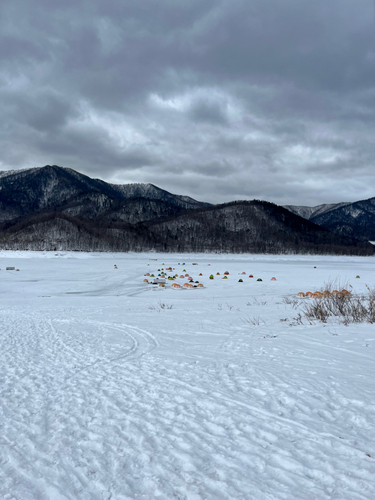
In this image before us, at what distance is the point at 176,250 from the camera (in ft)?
459

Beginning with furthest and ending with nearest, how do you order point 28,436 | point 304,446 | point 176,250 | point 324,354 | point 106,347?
1. point 176,250
2. point 106,347
3. point 324,354
4. point 28,436
5. point 304,446

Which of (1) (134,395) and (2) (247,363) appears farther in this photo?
(2) (247,363)

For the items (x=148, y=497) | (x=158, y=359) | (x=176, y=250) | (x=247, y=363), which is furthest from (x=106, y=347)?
(x=176, y=250)

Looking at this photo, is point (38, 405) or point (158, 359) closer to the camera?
point (38, 405)

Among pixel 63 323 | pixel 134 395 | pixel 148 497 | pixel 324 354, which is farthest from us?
pixel 63 323

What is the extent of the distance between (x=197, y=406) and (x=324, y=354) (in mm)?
3470

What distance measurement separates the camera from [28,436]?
3.46 metres

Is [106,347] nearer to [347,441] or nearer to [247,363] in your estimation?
[247,363]

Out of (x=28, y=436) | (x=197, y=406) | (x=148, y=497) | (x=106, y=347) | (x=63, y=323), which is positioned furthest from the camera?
(x=63, y=323)

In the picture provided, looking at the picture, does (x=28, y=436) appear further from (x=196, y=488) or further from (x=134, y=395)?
(x=196, y=488)

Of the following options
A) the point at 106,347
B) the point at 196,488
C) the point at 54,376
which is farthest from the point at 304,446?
the point at 106,347

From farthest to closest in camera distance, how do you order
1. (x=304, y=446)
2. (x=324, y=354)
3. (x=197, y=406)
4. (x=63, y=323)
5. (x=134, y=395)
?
(x=63, y=323)
(x=324, y=354)
(x=134, y=395)
(x=197, y=406)
(x=304, y=446)

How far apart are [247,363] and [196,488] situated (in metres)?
3.29

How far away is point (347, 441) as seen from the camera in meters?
3.21
